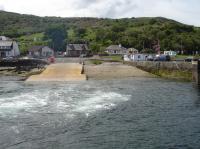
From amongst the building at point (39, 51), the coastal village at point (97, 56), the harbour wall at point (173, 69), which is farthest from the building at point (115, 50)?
the harbour wall at point (173, 69)

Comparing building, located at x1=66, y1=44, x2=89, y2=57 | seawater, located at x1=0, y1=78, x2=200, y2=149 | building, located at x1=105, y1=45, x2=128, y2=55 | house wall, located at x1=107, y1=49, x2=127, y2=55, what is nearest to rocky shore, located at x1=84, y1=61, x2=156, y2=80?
seawater, located at x1=0, y1=78, x2=200, y2=149

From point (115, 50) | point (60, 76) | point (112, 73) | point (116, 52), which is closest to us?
point (60, 76)

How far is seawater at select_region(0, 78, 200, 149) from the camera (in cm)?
3012

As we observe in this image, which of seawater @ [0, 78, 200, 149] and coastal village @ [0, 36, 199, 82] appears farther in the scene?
coastal village @ [0, 36, 199, 82]

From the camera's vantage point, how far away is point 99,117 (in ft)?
124

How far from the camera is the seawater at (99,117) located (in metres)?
30.1

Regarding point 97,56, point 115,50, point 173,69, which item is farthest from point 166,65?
point 115,50

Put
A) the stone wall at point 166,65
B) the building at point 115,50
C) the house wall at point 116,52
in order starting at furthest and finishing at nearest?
the building at point 115,50
the house wall at point 116,52
the stone wall at point 166,65

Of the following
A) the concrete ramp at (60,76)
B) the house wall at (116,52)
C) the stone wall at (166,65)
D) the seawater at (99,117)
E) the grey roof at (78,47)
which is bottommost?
the seawater at (99,117)

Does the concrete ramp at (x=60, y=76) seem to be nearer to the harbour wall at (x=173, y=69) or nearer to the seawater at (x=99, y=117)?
the seawater at (x=99, y=117)

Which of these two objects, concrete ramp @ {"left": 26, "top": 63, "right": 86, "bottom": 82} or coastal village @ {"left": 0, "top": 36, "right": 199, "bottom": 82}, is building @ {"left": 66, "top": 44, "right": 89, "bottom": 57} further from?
concrete ramp @ {"left": 26, "top": 63, "right": 86, "bottom": 82}

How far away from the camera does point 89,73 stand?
78.8m

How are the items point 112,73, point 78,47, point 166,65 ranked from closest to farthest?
point 112,73 → point 166,65 → point 78,47

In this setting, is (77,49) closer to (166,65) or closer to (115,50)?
(115,50)
